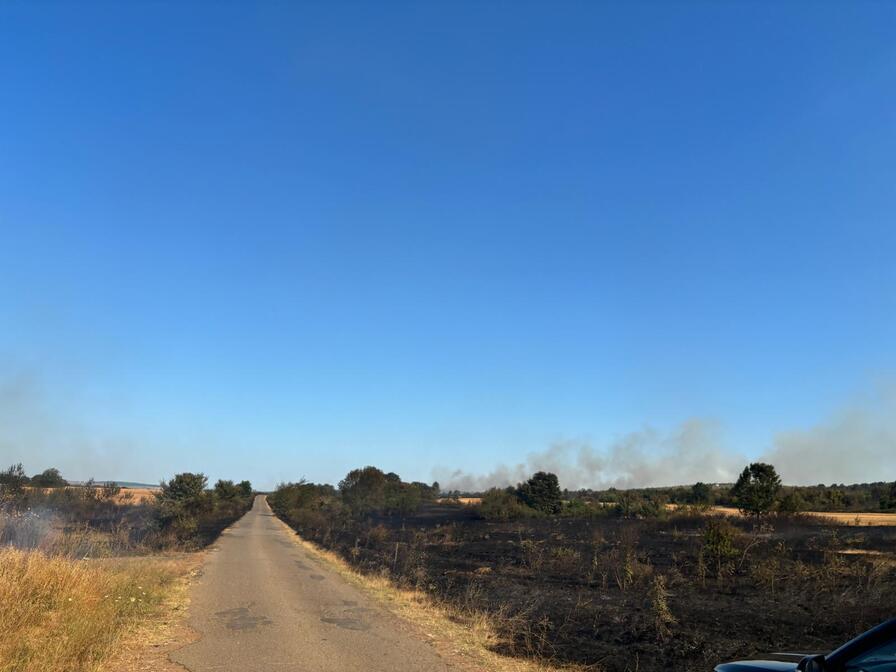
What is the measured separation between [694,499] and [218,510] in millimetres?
58449

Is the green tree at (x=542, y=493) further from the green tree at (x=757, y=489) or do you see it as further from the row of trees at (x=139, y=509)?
the row of trees at (x=139, y=509)

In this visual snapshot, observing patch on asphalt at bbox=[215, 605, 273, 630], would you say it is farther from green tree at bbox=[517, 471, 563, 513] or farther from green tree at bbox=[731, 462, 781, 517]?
green tree at bbox=[517, 471, 563, 513]

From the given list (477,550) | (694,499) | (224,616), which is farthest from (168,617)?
(694,499)

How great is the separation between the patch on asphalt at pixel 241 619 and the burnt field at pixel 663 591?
14.5ft

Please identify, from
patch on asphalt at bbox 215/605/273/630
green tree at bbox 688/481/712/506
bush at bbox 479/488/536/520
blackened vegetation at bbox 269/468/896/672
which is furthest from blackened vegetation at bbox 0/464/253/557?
green tree at bbox 688/481/712/506

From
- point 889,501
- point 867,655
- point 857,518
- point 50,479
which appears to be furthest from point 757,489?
point 50,479

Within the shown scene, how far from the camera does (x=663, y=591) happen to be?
1564 centimetres

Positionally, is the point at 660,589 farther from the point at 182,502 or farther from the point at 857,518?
the point at 182,502

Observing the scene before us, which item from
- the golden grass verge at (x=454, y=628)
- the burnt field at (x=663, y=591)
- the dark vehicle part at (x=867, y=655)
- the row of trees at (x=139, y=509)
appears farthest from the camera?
the row of trees at (x=139, y=509)

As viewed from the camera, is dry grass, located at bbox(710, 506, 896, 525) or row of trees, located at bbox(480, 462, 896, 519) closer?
dry grass, located at bbox(710, 506, 896, 525)

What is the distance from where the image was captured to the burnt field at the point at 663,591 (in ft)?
34.5

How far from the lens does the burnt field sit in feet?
34.5

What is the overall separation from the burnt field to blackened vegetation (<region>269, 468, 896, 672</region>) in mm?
40

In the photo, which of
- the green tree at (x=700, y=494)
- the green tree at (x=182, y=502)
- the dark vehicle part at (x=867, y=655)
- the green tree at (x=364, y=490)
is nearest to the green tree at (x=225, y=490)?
the green tree at (x=364, y=490)
